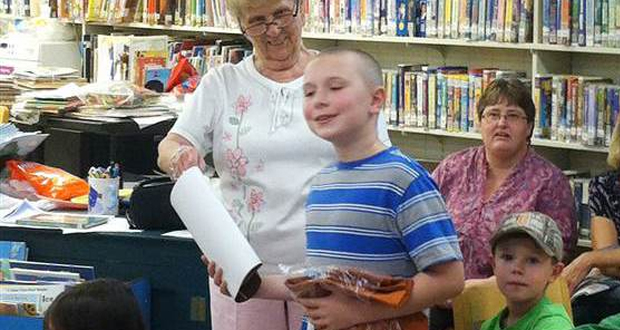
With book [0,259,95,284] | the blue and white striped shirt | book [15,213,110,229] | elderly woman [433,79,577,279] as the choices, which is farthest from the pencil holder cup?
the blue and white striped shirt

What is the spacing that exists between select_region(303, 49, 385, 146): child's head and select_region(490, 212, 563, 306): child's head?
0.79 metres

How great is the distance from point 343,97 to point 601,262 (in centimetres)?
198

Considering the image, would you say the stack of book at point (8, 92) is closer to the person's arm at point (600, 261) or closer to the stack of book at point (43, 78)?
the stack of book at point (43, 78)

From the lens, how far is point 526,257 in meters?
3.03

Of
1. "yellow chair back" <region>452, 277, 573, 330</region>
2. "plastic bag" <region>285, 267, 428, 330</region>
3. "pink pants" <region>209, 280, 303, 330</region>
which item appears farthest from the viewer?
"yellow chair back" <region>452, 277, 573, 330</region>

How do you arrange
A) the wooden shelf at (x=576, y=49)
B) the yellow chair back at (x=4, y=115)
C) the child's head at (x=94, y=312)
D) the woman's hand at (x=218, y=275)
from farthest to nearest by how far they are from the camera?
the wooden shelf at (x=576, y=49) → the yellow chair back at (x=4, y=115) → the child's head at (x=94, y=312) → the woman's hand at (x=218, y=275)

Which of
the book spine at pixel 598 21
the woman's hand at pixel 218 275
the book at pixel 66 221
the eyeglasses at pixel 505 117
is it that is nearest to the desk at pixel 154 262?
the book at pixel 66 221

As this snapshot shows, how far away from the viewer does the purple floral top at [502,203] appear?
3932 mm

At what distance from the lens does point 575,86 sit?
17.6 ft

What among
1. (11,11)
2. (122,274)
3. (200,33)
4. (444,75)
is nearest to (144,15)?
(200,33)

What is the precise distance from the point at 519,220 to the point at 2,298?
59.0 inches

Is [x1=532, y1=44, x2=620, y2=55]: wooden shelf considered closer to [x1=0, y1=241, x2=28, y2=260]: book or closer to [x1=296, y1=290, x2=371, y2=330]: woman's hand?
[x1=0, y1=241, x2=28, y2=260]: book

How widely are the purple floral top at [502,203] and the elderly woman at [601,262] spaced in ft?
0.32

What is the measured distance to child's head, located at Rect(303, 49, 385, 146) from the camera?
2.32 meters
